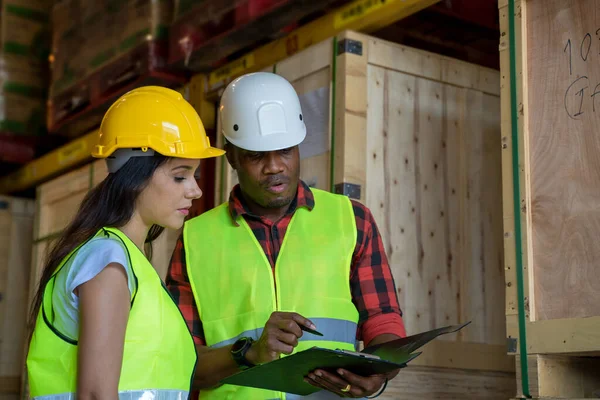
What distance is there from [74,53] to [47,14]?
130 centimetres

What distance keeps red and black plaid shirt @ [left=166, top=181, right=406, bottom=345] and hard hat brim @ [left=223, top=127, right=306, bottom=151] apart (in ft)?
0.65

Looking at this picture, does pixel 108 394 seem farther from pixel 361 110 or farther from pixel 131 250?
pixel 361 110

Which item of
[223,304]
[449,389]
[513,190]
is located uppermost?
[513,190]

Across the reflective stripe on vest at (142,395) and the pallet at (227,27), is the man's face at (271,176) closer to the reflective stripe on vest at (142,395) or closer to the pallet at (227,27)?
the reflective stripe on vest at (142,395)

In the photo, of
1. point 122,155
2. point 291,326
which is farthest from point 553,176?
point 122,155

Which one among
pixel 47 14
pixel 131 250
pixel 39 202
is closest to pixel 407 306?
pixel 131 250

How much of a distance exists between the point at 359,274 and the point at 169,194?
40.5 inches

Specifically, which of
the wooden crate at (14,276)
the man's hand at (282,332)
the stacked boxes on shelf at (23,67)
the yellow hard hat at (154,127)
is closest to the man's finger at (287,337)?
the man's hand at (282,332)

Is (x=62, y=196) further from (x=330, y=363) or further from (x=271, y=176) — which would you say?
(x=330, y=363)

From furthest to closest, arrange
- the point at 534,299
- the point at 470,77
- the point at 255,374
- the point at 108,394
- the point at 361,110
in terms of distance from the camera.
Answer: the point at 470,77
the point at 361,110
the point at 534,299
the point at 255,374
the point at 108,394

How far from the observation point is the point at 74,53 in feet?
21.4

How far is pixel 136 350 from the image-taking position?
7.25 feet

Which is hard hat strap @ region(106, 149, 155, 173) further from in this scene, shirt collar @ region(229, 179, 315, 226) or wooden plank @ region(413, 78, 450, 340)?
wooden plank @ region(413, 78, 450, 340)

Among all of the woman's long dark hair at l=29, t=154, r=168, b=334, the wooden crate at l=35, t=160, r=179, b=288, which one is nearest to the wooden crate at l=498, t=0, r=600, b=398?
the woman's long dark hair at l=29, t=154, r=168, b=334
